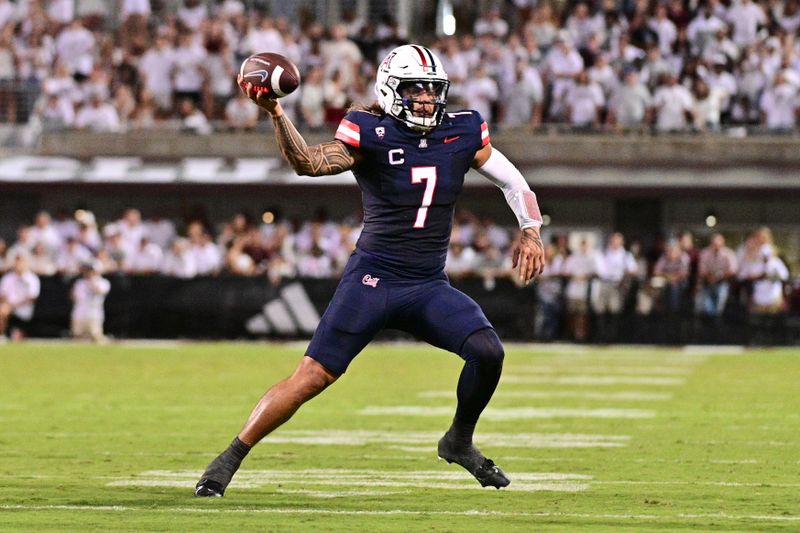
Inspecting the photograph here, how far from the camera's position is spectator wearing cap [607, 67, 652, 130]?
896 inches

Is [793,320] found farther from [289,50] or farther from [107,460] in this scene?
[107,460]

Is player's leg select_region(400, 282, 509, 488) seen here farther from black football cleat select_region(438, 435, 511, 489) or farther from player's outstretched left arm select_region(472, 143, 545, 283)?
player's outstretched left arm select_region(472, 143, 545, 283)

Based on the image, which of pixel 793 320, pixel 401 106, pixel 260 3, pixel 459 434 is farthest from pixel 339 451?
pixel 260 3

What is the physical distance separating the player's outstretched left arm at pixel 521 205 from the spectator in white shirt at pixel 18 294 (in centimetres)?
1434

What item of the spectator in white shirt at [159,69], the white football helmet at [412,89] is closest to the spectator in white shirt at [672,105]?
the spectator in white shirt at [159,69]

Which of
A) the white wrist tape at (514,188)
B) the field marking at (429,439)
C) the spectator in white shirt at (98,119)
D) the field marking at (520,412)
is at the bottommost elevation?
the field marking at (520,412)

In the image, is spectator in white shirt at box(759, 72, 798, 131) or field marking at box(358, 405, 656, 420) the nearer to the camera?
field marking at box(358, 405, 656, 420)

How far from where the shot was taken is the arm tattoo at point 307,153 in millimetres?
6391

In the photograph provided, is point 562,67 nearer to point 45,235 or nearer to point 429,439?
point 45,235

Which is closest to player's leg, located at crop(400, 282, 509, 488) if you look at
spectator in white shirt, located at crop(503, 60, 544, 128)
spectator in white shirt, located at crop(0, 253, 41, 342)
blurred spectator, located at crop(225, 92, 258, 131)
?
spectator in white shirt, located at crop(0, 253, 41, 342)

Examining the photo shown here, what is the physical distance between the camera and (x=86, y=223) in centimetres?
2242

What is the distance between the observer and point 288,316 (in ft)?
68.0

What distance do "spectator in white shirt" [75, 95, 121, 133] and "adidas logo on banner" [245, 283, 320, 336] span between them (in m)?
5.37

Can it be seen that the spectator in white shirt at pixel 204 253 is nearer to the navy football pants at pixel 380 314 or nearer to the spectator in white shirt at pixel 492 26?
the spectator in white shirt at pixel 492 26
